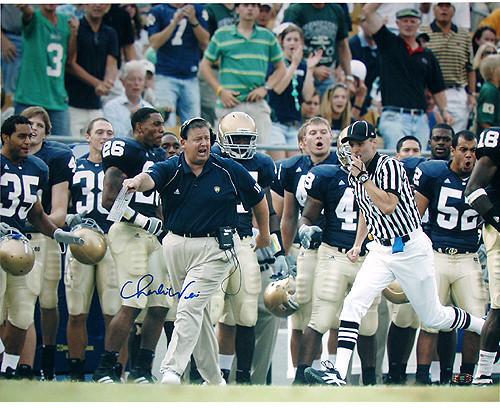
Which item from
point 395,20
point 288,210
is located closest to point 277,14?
point 395,20

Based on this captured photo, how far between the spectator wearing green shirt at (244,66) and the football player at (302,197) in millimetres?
1290

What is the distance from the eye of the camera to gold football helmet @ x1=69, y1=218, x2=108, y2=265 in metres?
8.05

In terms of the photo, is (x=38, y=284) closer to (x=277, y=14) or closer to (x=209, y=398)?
(x=209, y=398)

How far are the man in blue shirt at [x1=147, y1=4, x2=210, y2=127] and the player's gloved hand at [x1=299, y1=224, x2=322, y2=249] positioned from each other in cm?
241

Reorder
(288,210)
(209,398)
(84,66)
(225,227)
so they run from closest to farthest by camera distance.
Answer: (209,398)
(225,227)
(288,210)
(84,66)

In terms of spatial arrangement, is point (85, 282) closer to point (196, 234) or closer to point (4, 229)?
point (4, 229)

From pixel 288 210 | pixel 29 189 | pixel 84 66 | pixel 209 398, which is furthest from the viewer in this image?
pixel 84 66

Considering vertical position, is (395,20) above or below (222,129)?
above

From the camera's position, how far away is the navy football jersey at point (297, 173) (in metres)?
8.76

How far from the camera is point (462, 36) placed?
11.4 m

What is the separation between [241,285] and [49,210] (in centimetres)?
152

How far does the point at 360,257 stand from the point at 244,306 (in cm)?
90

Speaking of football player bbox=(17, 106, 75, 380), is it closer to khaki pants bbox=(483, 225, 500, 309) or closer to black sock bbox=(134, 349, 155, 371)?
black sock bbox=(134, 349, 155, 371)

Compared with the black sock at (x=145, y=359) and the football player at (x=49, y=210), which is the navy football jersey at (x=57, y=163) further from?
the black sock at (x=145, y=359)
